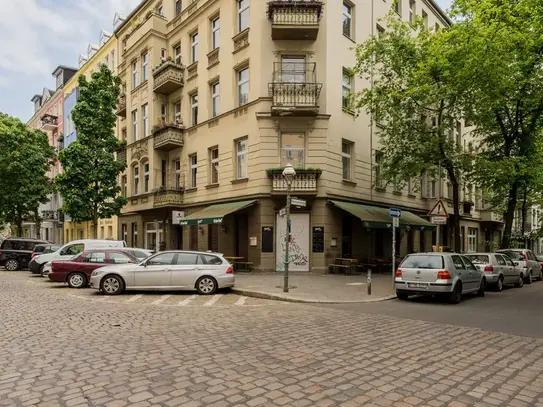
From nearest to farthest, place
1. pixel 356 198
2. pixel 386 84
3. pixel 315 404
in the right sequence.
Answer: pixel 315 404
pixel 386 84
pixel 356 198

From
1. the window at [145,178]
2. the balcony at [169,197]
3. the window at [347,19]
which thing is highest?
the window at [347,19]

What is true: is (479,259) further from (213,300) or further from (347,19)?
(347,19)

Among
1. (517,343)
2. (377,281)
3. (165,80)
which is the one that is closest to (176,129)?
(165,80)

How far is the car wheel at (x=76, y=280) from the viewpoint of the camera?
49.5 ft

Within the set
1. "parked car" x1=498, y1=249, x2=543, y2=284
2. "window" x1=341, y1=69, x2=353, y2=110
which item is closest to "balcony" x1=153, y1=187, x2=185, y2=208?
"window" x1=341, y1=69, x2=353, y2=110

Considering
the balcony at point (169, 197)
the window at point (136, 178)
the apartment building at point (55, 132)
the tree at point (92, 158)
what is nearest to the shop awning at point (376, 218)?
the balcony at point (169, 197)

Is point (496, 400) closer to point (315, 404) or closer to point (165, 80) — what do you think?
point (315, 404)

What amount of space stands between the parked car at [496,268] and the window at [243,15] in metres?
15.7

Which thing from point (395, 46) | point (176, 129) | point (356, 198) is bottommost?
point (356, 198)

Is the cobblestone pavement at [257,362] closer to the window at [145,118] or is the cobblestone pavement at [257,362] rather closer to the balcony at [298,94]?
the balcony at [298,94]

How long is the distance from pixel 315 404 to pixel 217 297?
8756 mm

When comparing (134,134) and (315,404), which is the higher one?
(134,134)

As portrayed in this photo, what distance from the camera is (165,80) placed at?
25.7 m

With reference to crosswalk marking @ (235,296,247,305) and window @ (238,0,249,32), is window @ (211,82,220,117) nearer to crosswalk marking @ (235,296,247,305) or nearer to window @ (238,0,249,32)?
window @ (238,0,249,32)
